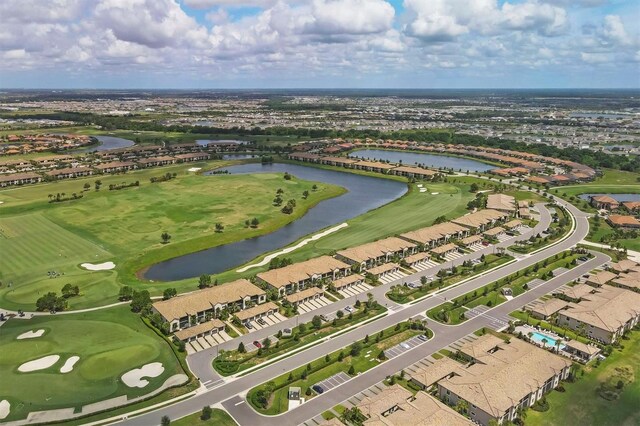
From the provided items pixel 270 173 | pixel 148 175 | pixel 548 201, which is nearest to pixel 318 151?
pixel 270 173

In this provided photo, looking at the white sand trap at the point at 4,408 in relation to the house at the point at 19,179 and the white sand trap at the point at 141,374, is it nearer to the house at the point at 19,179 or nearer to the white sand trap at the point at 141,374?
the white sand trap at the point at 141,374

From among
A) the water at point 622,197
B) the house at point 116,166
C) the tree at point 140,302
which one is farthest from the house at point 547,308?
the house at point 116,166

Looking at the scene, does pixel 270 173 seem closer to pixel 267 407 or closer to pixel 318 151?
pixel 318 151

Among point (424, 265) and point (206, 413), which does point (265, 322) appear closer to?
point (206, 413)

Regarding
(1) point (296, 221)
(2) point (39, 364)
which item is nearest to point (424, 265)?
(1) point (296, 221)

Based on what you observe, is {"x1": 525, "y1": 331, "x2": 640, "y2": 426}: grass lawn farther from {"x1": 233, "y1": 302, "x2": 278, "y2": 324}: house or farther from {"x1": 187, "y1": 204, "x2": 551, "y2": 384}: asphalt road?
{"x1": 233, "y1": 302, "x2": 278, "y2": 324}: house

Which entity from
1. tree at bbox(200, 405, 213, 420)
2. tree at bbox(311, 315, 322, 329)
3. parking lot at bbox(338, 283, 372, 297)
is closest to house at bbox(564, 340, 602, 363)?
parking lot at bbox(338, 283, 372, 297)
